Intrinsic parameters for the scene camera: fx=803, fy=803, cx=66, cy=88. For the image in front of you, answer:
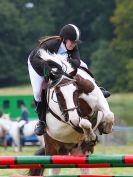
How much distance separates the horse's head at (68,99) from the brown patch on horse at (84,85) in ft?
0.26

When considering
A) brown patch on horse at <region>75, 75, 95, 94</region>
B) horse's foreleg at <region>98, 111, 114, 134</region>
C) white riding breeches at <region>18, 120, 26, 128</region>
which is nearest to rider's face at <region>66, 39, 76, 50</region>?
brown patch on horse at <region>75, 75, 95, 94</region>

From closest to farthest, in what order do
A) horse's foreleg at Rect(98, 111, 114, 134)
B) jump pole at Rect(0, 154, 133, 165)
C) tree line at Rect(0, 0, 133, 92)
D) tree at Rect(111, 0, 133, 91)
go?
jump pole at Rect(0, 154, 133, 165)
horse's foreleg at Rect(98, 111, 114, 134)
tree at Rect(111, 0, 133, 91)
tree line at Rect(0, 0, 133, 92)

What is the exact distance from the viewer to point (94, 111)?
825 cm

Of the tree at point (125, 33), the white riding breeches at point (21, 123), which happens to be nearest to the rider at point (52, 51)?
the white riding breeches at point (21, 123)

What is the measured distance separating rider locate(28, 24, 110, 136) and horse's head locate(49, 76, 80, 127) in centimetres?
36

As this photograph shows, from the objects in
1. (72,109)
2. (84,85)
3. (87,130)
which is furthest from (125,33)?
(87,130)

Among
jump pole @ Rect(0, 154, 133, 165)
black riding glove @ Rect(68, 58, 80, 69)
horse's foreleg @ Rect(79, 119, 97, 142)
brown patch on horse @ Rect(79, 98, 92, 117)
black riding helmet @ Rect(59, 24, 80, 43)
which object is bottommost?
jump pole @ Rect(0, 154, 133, 165)

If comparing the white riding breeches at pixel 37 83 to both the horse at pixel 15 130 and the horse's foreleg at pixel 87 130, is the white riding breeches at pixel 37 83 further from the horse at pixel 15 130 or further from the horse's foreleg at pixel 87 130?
the horse at pixel 15 130

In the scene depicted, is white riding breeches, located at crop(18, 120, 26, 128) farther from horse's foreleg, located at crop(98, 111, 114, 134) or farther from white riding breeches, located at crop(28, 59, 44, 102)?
horse's foreleg, located at crop(98, 111, 114, 134)

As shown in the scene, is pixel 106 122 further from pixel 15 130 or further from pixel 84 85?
pixel 15 130

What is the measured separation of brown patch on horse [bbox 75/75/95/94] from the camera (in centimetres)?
823

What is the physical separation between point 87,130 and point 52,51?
1.27m

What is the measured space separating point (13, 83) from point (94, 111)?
65.3 meters

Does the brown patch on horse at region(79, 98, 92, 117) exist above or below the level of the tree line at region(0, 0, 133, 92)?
below
